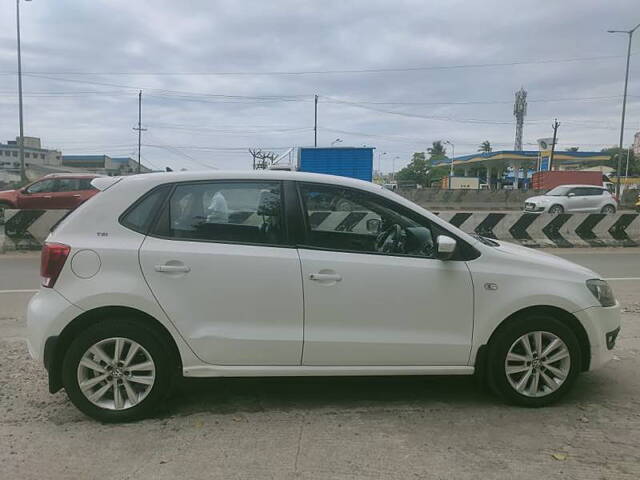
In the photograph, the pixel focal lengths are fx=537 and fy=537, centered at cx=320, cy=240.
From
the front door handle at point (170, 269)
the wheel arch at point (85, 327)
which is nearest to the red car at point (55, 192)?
the wheel arch at point (85, 327)

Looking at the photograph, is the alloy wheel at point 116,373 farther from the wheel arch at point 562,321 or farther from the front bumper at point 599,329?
the front bumper at point 599,329

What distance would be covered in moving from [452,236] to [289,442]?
1.69m

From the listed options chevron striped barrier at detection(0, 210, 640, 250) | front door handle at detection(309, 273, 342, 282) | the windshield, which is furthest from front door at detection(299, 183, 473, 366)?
the windshield

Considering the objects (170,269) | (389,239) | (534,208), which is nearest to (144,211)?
(170,269)

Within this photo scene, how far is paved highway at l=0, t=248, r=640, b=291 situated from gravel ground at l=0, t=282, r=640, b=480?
480 centimetres

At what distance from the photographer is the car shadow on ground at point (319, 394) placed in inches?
149

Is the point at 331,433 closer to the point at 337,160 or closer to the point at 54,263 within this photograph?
the point at 54,263

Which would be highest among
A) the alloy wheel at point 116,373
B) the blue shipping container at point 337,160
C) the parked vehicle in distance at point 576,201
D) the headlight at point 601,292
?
the blue shipping container at point 337,160

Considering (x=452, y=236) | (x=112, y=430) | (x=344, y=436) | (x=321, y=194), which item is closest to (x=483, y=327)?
(x=452, y=236)

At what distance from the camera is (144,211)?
11.7ft

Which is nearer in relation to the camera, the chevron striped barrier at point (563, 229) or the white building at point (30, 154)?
the chevron striped barrier at point (563, 229)

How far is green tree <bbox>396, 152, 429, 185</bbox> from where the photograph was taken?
380ft

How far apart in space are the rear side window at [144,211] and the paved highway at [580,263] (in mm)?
5414

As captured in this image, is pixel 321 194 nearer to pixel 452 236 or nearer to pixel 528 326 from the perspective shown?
pixel 452 236
